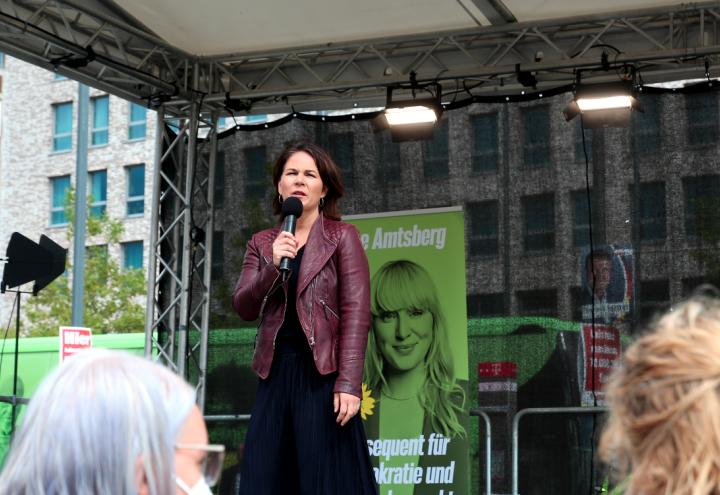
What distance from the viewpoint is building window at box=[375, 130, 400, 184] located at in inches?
248

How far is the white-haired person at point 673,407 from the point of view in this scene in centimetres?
100

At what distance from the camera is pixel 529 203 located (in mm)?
5938

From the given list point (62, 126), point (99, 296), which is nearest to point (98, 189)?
point (62, 126)

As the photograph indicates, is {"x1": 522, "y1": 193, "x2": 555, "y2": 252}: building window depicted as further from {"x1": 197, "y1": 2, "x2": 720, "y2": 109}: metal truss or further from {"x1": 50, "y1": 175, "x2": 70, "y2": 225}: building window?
{"x1": 50, "y1": 175, "x2": 70, "y2": 225}: building window

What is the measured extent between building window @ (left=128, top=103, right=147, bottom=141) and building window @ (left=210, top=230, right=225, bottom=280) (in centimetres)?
3204

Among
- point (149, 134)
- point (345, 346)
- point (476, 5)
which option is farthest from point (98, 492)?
point (149, 134)

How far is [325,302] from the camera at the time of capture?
3.93 metres

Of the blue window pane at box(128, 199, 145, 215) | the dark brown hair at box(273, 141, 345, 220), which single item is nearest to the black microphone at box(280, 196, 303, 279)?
the dark brown hair at box(273, 141, 345, 220)

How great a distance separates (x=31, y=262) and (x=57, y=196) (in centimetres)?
3330

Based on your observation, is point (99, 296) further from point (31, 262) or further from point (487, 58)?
point (487, 58)

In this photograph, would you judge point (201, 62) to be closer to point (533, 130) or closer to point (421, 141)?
point (421, 141)

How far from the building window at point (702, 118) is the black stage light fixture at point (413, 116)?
1.27m

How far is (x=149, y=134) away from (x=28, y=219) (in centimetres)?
543

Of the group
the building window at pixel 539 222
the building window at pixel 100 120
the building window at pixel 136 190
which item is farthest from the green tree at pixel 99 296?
the building window at pixel 539 222
